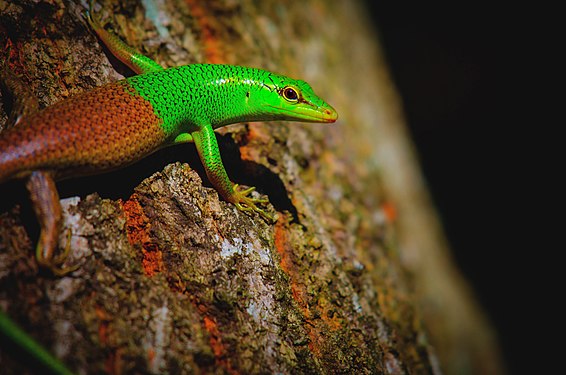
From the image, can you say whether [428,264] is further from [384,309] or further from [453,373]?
[384,309]

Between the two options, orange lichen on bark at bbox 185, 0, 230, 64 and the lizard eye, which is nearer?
the lizard eye

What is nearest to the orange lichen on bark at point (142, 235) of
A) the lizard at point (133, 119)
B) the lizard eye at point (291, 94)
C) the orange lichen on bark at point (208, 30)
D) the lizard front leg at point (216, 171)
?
the lizard at point (133, 119)

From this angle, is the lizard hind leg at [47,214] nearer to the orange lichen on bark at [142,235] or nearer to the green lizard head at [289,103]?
the orange lichen on bark at [142,235]

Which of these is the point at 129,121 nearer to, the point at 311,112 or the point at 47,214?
the point at 47,214

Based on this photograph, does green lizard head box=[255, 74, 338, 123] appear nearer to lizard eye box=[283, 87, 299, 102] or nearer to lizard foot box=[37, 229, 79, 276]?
lizard eye box=[283, 87, 299, 102]

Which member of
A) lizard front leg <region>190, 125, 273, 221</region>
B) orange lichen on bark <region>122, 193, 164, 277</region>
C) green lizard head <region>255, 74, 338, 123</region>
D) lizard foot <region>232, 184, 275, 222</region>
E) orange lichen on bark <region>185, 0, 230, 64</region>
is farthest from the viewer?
orange lichen on bark <region>185, 0, 230, 64</region>

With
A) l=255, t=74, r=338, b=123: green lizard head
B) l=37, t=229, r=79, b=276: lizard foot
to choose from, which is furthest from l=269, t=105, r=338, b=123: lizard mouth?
l=37, t=229, r=79, b=276: lizard foot

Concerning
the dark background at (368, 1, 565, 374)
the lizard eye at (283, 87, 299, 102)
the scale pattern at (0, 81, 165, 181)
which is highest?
the lizard eye at (283, 87, 299, 102)
